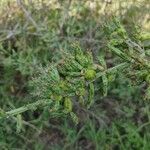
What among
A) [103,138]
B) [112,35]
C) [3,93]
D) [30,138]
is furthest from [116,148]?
[112,35]

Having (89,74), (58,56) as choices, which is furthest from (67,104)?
(58,56)

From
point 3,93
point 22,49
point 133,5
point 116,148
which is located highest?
point 133,5

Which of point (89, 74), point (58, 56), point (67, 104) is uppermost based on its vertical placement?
point (89, 74)

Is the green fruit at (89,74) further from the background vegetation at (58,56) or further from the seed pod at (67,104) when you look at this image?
the background vegetation at (58,56)

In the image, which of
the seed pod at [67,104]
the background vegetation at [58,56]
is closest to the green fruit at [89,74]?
the seed pod at [67,104]

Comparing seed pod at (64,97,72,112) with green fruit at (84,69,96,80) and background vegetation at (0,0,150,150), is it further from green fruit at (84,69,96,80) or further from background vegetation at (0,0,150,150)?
background vegetation at (0,0,150,150)

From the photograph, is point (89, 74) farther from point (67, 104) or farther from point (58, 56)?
point (58, 56)

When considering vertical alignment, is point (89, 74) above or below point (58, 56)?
above

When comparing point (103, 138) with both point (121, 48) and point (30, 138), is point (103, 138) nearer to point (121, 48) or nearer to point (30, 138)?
point (30, 138)
